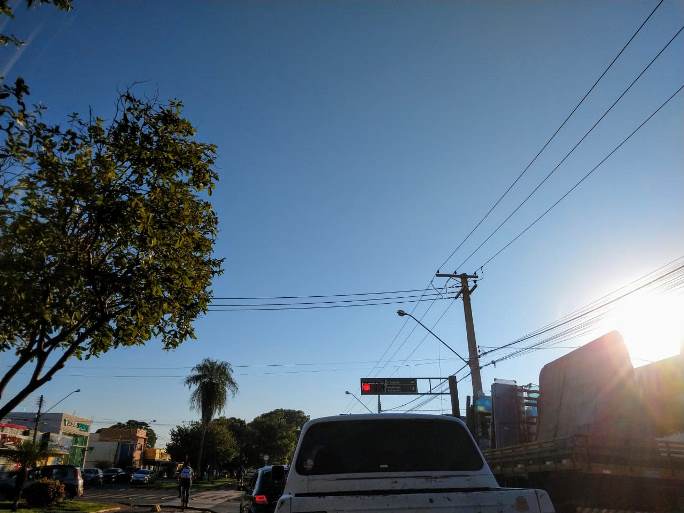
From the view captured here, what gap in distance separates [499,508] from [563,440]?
3.10m

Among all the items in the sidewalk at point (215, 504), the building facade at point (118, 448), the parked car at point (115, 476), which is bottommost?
the sidewalk at point (215, 504)

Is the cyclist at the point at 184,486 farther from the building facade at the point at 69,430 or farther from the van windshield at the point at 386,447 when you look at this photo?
the building facade at the point at 69,430

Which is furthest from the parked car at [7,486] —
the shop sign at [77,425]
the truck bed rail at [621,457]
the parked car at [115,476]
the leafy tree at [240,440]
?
the leafy tree at [240,440]

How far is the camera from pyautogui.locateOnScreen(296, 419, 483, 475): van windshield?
446 centimetres

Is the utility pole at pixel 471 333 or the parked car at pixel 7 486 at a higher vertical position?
the utility pole at pixel 471 333

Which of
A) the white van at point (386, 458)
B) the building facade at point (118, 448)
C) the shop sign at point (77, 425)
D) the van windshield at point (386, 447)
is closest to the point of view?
the white van at point (386, 458)

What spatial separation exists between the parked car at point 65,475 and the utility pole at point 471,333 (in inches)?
730

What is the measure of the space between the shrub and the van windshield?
1812cm

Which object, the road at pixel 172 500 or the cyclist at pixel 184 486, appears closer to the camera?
the cyclist at pixel 184 486

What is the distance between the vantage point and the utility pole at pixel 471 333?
20.5 m

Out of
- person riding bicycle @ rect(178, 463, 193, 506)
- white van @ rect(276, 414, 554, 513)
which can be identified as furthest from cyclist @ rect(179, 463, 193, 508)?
white van @ rect(276, 414, 554, 513)

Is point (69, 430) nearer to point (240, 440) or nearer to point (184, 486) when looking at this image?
point (240, 440)

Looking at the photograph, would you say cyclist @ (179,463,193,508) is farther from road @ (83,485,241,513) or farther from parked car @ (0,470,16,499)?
parked car @ (0,470,16,499)

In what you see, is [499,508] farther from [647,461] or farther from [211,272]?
[211,272]
